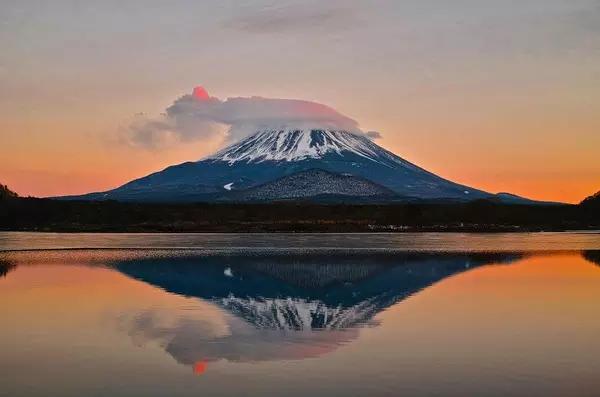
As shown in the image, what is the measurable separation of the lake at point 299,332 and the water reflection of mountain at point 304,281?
0.31ft

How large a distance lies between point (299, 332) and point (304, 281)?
13520mm

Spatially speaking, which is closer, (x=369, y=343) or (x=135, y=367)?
(x=135, y=367)

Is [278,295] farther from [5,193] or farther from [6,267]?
[5,193]

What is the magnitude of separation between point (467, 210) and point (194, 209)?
159 feet

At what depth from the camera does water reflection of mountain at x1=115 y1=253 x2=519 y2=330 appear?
21906mm

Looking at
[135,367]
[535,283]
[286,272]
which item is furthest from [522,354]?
[286,272]

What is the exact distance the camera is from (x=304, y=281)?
104ft

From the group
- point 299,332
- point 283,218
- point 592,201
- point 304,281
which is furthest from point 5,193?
point 299,332

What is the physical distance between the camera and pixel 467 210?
131 metres

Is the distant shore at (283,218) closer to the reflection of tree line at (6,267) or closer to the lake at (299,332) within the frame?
the reflection of tree line at (6,267)

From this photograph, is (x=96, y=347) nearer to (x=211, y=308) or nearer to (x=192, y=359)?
(x=192, y=359)

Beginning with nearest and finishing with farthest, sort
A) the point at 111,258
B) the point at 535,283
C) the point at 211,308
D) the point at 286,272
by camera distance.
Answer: the point at 211,308 → the point at 535,283 → the point at 286,272 → the point at 111,258

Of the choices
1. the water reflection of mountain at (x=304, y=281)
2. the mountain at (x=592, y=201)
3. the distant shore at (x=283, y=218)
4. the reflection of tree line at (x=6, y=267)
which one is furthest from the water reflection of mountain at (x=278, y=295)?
the mountain at (x=592, y=201)

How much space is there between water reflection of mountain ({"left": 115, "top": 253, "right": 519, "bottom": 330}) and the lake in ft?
0.31
